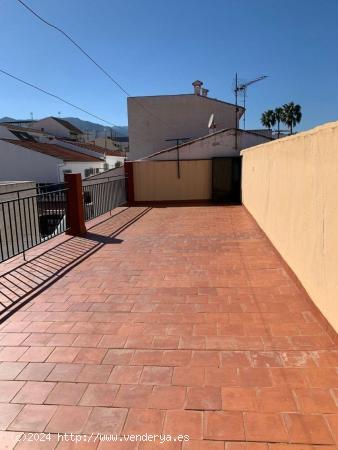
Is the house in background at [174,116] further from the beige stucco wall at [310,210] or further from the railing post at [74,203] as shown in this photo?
the beige stucco wall at [310,210]

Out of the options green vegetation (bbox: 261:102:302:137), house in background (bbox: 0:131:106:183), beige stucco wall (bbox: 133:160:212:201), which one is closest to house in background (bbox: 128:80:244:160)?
beige stucco wall (bbox: 133:160:212:201)

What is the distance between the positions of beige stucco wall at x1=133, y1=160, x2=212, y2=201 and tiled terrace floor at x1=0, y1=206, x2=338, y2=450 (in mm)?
7969

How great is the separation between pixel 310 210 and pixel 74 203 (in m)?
4.77

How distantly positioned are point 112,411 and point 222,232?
5373 mm

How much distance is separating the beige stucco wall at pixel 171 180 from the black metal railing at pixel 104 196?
0.71 m

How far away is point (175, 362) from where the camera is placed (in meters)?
2.60

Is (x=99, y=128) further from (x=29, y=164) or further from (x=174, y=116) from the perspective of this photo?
(x=174, y=116)

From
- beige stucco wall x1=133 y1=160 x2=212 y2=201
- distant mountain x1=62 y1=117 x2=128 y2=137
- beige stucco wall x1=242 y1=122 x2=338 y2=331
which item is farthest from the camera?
distant mountain x1=62 y1=117 x2=128 y2=137

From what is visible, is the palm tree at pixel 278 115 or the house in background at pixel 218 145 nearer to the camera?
the house in background at pixel 218 145

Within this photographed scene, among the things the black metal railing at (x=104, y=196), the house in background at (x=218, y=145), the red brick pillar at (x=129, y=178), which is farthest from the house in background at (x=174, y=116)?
the black metal railing at (x=104, y=196)

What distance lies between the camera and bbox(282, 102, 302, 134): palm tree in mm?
39000

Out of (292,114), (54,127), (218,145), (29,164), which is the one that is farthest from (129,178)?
(54,127)

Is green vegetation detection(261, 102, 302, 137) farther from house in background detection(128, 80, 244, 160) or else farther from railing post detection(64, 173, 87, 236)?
railing post detection(64, 173, 87, 236)

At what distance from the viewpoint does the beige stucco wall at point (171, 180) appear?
40.9ft
